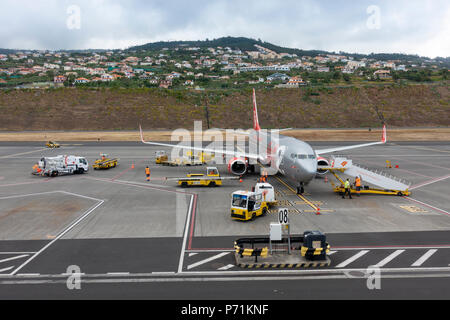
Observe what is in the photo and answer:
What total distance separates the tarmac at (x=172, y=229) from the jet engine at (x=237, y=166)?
5.04 feet

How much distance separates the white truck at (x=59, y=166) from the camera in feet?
133

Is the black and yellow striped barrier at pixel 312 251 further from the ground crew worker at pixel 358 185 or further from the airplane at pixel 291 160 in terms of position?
the ground crew worker at pixel 358 185

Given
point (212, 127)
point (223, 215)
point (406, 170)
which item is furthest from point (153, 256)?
point (212, 127)

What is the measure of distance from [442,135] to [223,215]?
82497 millimetres

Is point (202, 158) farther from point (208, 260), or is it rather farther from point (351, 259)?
point (351, 259)

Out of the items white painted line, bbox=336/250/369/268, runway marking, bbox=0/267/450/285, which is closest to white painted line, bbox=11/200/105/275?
runway marking, bbox=0/267/450/285

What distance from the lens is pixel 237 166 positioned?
39562 mm

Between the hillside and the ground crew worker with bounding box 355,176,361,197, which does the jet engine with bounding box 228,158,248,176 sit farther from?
the hillside

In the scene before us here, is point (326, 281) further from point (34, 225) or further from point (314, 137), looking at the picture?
point (314, 137)

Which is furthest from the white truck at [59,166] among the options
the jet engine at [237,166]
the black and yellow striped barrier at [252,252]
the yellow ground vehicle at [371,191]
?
the black and yellow striped barrier at [252,252]

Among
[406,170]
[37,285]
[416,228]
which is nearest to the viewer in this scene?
[37,285]

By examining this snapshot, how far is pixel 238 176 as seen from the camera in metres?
39.5

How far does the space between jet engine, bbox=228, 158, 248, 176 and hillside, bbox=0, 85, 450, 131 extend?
67184mm

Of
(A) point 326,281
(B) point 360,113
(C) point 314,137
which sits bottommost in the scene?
(A) point 326,281
